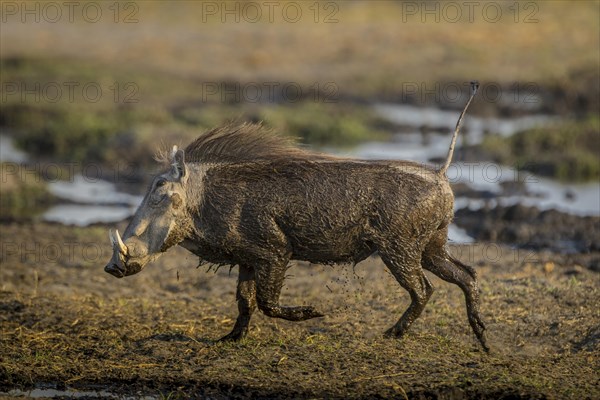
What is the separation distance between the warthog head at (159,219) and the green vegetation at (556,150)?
10.4 m

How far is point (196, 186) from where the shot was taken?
7.98 metres

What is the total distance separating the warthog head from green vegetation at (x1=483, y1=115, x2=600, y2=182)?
1037 centimetres

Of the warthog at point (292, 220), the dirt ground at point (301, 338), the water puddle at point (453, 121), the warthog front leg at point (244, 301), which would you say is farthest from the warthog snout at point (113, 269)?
the water puddle at point (453, 121)

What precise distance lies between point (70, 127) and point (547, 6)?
16.4 metres

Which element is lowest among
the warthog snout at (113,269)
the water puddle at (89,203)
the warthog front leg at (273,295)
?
the water puddle at (89,203)

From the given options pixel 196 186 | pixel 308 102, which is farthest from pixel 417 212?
pixel 308 102

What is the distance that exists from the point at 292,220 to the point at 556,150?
11.5 metres

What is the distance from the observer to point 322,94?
79.4 ft

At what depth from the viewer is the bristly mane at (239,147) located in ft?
26.7

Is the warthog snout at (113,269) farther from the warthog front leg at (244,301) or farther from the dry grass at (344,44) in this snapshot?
the dry grass at (344,44)

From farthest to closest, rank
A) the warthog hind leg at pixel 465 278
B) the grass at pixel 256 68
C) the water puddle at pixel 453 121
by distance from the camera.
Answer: the water puddle at pixel 453 121 → the grass at pixel 256 68 → the warthog hind leg at pixel 465 278

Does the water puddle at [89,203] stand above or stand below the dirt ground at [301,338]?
above

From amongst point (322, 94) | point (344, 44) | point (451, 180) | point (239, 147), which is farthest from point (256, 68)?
point (239, 147)

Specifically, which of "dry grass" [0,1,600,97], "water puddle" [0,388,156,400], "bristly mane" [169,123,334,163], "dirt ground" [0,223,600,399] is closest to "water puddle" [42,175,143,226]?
"dirt ground" [0,223,600,399]
